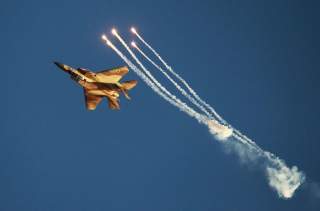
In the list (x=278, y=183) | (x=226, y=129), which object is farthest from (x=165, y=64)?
(x=278, y=183)

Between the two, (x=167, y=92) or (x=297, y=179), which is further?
(x=297, y=179)

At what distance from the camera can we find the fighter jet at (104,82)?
5221 inches

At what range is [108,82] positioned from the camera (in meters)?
133

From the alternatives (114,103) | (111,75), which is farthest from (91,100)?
(111,75)

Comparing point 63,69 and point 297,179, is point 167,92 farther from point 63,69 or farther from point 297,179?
point 297,179

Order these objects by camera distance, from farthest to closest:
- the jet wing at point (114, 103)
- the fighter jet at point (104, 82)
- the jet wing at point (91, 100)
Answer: the jet wing at point (91, 100) → the jet wing at point (114, 103) → the fighter jet at point (104, 82)

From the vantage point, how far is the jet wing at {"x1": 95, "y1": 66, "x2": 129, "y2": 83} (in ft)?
439

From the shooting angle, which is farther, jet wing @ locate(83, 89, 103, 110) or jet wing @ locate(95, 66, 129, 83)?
jet wing @ locate(83, 89, 103, 110)

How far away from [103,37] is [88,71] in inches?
278

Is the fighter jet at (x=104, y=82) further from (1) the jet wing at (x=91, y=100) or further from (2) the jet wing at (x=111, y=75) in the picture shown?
(1) the jet wing at (x=91, y=100)

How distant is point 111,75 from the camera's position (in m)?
134

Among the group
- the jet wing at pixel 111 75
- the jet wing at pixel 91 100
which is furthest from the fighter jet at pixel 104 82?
the jet wing at pixel 91 100

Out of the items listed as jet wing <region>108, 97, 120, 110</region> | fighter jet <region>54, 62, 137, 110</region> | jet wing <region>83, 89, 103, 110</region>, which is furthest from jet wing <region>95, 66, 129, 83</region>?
jet wing <region>83, 89, 103, 110</region>

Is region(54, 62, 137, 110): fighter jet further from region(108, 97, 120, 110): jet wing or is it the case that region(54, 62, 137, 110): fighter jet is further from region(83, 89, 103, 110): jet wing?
region(83, 89, 103, 110): jet wing
